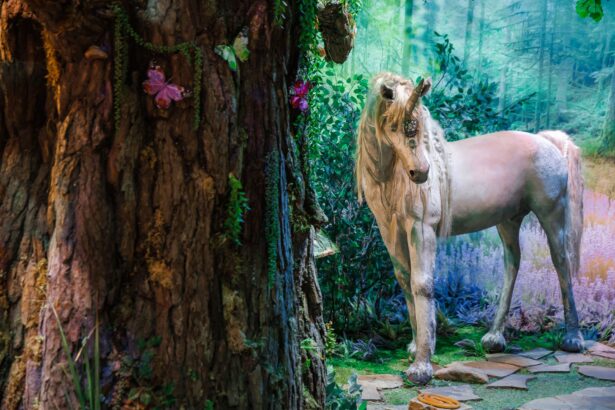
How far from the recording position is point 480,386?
169 inches

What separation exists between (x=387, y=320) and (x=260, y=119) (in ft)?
12.5

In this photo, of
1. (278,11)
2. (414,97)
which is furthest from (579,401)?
(278,11)

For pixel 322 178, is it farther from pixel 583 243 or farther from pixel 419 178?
pixel 583 243

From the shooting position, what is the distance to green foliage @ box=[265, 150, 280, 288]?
2090 millimetres

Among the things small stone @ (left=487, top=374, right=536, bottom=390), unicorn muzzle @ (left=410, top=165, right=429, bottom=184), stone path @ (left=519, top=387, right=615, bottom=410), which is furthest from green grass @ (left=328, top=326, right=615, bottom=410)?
unicorn muzzle @ (left=410, top=165, right=429, bottom=184)

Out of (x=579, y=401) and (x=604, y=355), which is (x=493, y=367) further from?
(x=604, y=355)

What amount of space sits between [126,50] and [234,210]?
58 cm

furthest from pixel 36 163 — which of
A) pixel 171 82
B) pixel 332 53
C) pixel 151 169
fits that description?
pixel 332 53

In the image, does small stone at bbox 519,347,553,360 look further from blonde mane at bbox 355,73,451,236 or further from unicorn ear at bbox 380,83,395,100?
unicorn ear at bbox 380,83,395,100

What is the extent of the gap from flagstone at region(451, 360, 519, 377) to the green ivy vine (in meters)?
3.46

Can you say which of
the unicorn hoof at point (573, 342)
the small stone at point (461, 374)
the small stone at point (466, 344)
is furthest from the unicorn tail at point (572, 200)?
the small stone at point (461, 374)

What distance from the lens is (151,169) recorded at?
192cm

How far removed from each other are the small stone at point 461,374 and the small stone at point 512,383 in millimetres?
88

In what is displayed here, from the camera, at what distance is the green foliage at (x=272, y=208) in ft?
6.86
